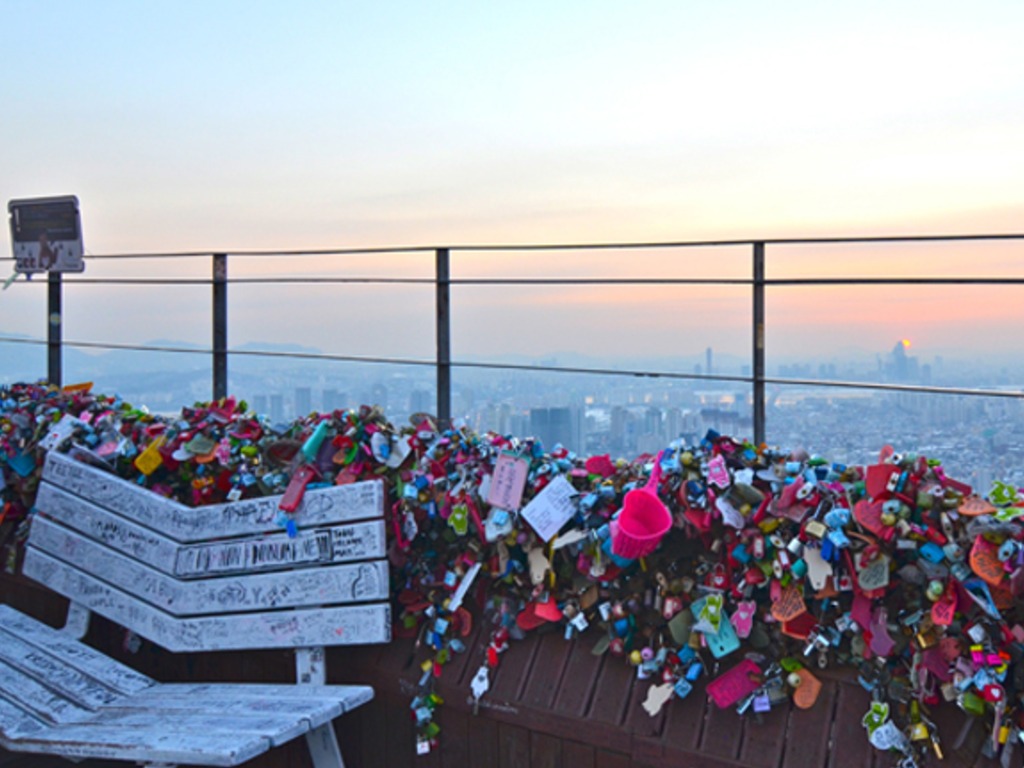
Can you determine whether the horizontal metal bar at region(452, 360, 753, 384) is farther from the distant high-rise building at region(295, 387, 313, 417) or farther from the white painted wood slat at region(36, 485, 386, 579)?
the white painted wood slat at region(36, 485, 386, 579)

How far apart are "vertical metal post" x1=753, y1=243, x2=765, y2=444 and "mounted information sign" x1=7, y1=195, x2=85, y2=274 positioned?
4348mm

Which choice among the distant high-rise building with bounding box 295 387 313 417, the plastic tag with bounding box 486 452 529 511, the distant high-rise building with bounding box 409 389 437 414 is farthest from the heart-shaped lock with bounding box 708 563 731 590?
the distant high-rise building with bounding box 295 387 313 417

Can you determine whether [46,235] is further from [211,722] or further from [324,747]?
[324,747]

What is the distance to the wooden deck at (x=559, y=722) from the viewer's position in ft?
8.42

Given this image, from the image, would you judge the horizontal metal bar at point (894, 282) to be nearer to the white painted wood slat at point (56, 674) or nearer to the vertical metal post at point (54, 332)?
the white painted wood slat at point (56, 674)

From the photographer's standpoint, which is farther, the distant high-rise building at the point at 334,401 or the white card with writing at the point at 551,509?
the distant high-rise building at the point at 334,401

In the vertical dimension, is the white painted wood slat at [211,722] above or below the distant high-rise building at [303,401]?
below

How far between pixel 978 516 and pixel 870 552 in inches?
10.9

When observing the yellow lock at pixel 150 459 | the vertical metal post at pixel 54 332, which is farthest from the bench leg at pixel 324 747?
the vertical metal post at pixel 54 332

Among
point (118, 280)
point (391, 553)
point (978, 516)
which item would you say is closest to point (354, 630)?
point (391, 553)

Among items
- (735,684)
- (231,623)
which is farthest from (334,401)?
(735,684)

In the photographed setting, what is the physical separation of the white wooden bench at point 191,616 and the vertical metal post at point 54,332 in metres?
2.05

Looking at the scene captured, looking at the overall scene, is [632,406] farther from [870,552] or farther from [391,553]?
[870,552]

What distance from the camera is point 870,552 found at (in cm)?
254
